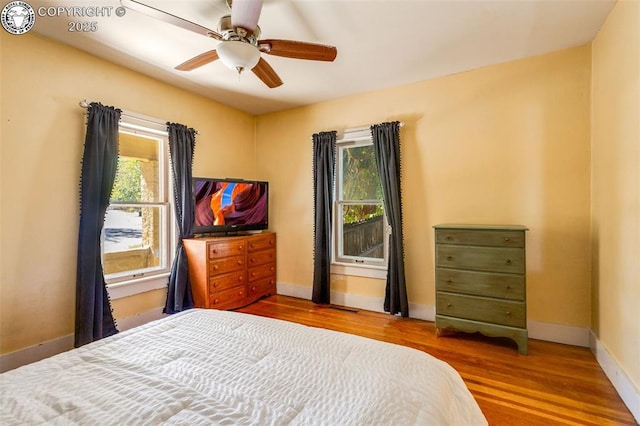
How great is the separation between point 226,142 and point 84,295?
2291mm

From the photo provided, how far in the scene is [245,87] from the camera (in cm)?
321

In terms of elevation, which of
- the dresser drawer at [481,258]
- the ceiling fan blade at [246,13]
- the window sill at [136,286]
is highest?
the ceiling fan blade at [246,13]

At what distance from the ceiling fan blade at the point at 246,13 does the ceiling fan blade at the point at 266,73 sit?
41 cm

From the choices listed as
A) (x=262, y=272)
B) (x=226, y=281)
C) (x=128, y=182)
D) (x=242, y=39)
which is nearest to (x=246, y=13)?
(x=242, y=39)

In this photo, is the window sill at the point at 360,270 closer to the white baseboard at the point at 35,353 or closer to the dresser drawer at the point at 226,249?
the dresser drawer at the point at 226,249

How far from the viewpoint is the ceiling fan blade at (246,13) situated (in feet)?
4.84

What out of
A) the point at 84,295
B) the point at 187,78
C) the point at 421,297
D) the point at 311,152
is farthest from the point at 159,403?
the point at 311,152

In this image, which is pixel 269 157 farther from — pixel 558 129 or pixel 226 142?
pixel 558 129

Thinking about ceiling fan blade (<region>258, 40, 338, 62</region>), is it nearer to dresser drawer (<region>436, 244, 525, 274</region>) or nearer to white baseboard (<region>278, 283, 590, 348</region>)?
dresser drawer (<region>436, 244, 525, 274</region>)

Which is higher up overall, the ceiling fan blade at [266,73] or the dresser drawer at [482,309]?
the ceiling fan blade at [266,73]

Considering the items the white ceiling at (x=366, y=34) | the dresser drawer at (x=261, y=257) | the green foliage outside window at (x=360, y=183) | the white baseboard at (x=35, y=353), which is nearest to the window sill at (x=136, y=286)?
the white baseboard at (x=35, y=353)

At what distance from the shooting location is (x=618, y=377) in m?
1.85

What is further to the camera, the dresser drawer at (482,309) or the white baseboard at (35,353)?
the dresser drawer at (482,309)

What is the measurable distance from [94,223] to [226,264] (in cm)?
128
